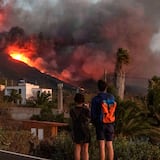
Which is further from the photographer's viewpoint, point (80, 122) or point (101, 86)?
point (80, 122)

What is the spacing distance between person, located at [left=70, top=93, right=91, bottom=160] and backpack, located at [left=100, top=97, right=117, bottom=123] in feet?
1.36

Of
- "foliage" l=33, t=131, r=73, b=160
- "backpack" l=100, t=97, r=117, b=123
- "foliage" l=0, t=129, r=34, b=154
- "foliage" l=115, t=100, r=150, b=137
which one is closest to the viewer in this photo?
"backpack" l=100, t=97, r=117, b=123

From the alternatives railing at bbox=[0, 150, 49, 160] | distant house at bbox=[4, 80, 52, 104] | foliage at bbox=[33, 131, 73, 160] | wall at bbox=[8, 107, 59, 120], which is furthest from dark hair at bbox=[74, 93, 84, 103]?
distant house at bbox=[4, 80, 52, 104]

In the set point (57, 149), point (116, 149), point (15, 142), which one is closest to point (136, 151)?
point (116, 149)

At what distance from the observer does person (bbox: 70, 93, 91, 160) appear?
28.9ft

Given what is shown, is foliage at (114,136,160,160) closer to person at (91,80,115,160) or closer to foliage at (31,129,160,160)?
foliage at (31,129,160,160)

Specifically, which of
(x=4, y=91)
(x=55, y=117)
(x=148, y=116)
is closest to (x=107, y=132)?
(x=148, y=116)

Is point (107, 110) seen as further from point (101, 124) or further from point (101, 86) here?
point (101, 86)

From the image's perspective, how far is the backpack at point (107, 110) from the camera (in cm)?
848

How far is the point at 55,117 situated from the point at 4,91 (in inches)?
2248

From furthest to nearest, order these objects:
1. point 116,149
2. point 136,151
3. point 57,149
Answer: point 57,149, point 116,149, point 136,151

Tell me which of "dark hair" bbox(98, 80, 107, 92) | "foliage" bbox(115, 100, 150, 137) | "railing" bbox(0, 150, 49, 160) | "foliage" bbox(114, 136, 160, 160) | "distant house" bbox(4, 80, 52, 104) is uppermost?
"distant house" bbox(4, 80, 52, 104)

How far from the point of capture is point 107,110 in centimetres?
850

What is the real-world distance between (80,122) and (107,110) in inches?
24.5
